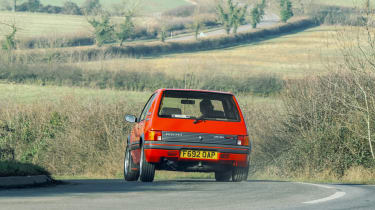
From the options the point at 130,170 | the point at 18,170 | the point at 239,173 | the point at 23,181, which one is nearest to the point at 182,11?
the point at 130,170

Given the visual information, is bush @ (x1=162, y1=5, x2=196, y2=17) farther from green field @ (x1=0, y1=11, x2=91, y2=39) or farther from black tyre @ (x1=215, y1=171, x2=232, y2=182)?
black tyre @ (x1=215, y1=171, x2=232, y2=182)

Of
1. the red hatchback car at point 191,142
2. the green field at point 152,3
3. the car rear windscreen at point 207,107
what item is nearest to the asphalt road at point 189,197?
the red hatchback car at point 191,142

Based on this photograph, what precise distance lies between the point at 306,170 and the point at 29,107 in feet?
100

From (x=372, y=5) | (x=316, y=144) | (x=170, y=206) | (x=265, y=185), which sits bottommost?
(x=316, y=144)

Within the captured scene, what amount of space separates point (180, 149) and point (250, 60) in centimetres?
8625

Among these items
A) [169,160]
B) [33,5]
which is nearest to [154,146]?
[169,160]

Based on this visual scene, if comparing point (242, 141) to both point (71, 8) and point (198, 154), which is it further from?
point (71, 8)

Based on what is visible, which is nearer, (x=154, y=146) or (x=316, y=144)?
(x=154, y=146)

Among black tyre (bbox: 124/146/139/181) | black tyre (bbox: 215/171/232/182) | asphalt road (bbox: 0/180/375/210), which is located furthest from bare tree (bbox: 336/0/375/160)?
asphalt road (bbox: 0/180/375/210)

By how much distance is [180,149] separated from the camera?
41.8ft

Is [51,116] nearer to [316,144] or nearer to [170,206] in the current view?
[316,144]

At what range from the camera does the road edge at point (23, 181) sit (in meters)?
12.5

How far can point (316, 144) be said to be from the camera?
24.5 meters

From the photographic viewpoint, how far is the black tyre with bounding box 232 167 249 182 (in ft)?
44.0
